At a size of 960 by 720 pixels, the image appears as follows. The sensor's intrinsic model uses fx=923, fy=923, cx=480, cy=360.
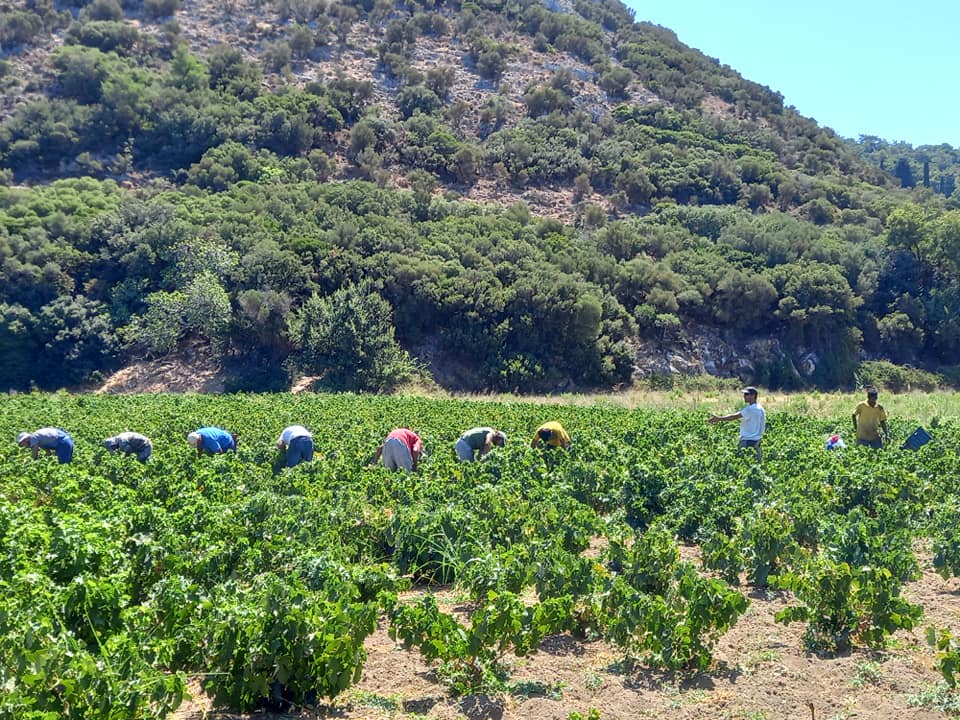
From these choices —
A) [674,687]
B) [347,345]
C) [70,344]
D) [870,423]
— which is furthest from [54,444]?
[70,344]

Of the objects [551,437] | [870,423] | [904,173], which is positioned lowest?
[551,437]

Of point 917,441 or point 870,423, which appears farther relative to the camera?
point 917,441

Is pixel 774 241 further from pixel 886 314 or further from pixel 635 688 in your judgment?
pixel 635 688

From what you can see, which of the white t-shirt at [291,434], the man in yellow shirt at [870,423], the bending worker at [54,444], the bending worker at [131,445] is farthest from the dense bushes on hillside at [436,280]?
the man in yellow shirt at [870,423]

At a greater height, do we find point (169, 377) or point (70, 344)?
point (70, 344)

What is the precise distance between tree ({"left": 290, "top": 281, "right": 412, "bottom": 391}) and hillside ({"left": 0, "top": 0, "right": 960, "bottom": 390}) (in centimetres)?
12

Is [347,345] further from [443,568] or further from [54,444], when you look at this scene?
[443,568]

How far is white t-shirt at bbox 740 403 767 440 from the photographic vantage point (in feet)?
48.1

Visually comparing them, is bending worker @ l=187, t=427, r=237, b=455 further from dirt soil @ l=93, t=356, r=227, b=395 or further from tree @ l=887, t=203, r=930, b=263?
tree @ l=887, t=203, r=930, b=263

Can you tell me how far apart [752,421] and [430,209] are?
3756cm

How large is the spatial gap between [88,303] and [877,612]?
3934 centimetres

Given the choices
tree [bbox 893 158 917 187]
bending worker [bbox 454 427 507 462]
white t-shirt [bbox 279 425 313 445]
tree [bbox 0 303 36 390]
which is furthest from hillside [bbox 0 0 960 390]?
tree [bbox 893 158 917 187]

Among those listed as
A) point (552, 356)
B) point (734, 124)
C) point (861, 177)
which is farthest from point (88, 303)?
point (861, 177)

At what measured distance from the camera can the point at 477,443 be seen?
1430cm
